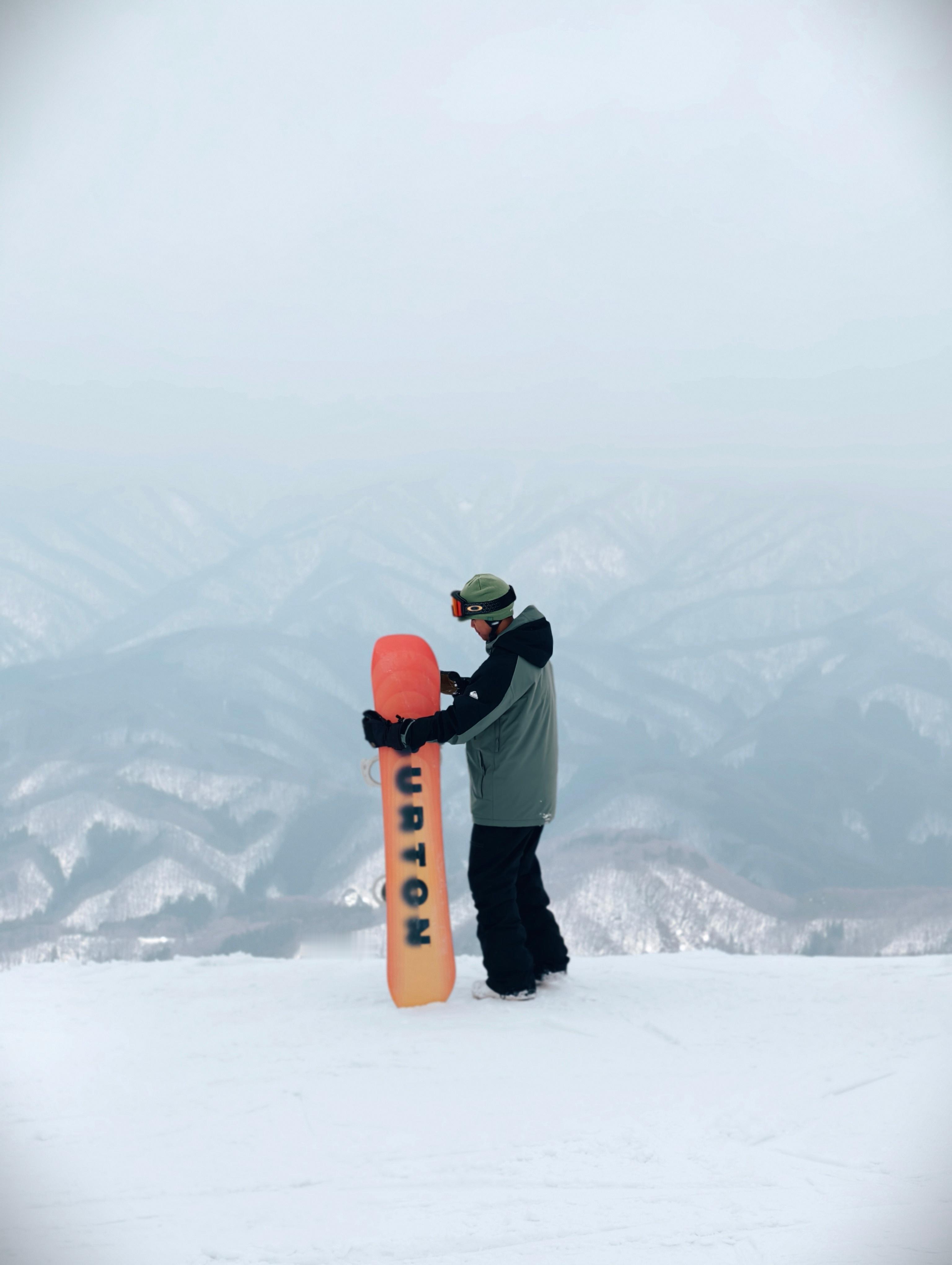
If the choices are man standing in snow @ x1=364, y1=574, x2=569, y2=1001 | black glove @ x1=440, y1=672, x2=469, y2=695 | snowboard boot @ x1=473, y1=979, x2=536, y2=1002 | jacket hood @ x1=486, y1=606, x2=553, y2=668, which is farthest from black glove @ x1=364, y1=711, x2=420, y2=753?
snowboard boot @ x1=473, y1=979, x2=536, y2=1002

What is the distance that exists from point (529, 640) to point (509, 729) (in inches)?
15.7

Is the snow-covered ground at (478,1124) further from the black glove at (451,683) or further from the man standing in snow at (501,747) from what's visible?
the black glove at (451,683)

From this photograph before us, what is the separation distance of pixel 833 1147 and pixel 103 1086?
8.00ft

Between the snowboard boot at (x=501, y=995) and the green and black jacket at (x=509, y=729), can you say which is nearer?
the green and black jacket at (x=509, y=729)

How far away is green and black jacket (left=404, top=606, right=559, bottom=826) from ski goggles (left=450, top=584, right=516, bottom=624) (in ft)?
0.33

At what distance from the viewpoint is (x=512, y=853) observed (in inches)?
159

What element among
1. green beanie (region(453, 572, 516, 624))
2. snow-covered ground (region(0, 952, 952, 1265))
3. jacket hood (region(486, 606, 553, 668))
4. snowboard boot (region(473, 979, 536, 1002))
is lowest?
snow-covered ground (region(0, 952, 952, 1265))

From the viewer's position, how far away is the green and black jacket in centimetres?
387

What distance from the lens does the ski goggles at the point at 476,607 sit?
402 cm

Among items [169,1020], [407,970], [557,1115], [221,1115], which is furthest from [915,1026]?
[169,1020]

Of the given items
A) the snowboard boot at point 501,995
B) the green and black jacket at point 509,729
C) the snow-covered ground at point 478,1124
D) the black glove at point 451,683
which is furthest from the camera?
the black glove at point 451,683

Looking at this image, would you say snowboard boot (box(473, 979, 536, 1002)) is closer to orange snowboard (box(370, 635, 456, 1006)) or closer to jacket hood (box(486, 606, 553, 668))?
orange snowboard (box(370, 635, 456, 1006))

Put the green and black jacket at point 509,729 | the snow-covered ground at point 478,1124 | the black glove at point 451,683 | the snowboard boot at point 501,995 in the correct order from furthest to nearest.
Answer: the black glove at point 451,683 → the snowboard boot at point 501,995 → the green and black jacket at point 509,729 → the snow-covered ground at point 478,1124

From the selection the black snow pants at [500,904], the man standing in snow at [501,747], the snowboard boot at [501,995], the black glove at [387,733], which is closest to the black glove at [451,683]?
the man standing in snow at [501,747]
